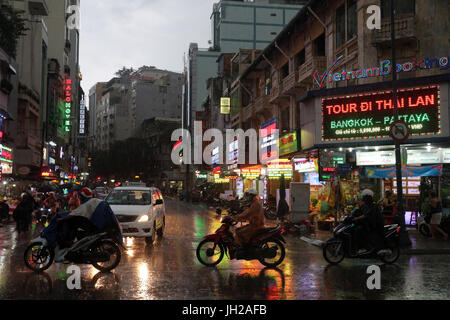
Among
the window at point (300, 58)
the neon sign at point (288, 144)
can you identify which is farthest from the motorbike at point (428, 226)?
the window at point (300, 58)

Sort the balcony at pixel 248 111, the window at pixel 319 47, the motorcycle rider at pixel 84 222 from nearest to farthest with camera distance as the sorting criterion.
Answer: the motorcycle rider at pixel 84 222
the window at pixel 319 47
the balcony at pixel 248 111

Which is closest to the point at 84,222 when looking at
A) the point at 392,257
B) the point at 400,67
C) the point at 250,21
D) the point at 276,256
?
the point at 276,256

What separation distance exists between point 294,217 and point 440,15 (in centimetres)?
1076

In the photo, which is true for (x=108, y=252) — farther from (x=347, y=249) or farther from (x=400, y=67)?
(x=400, y=67)

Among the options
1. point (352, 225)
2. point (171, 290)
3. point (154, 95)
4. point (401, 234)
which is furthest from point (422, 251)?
point (154, 95)

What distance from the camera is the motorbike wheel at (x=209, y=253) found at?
1052 centimetres

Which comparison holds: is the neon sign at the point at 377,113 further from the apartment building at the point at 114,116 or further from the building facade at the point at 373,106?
the apartment building at the point at 114,116

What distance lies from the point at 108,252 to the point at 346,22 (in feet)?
60.3

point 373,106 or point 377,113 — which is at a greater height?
point 373,106

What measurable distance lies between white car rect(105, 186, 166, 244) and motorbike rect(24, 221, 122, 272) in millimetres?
4305

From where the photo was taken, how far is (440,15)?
19.7 meters

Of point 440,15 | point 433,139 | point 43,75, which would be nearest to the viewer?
point 433,139

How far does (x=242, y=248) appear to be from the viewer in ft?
34.0

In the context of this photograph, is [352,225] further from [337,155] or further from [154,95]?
[154,95]
